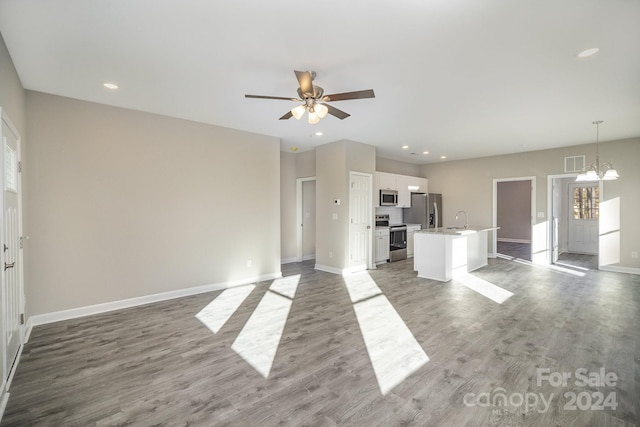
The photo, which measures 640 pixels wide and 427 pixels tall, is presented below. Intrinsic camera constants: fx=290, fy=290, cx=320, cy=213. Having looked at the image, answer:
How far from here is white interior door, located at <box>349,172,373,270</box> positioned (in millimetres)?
6191

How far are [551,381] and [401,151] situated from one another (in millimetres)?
5694

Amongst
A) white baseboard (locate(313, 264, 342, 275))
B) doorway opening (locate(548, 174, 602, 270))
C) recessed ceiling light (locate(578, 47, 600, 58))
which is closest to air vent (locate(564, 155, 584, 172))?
doorway opening (locate(548, 174, 602, 270))

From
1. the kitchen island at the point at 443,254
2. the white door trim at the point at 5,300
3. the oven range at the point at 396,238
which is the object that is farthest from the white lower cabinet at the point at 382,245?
the white door trim at the point at 5,300

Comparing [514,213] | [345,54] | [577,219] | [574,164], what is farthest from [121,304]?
[514,213]

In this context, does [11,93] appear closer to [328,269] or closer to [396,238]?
[328,269]

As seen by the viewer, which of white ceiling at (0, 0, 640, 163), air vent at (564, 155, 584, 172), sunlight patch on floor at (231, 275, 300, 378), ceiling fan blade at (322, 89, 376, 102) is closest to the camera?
white ceiling at (0, 0, 640, 163)

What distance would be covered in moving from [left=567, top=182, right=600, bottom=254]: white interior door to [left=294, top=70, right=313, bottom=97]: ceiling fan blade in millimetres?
9506

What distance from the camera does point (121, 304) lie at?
4.05 metres

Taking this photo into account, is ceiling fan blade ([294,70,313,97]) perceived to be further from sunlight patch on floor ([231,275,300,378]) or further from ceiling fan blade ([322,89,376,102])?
sunlight patch on floor ([231,275,300,378])

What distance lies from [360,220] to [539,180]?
15.3ft

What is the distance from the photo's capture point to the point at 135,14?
2182 millimetres

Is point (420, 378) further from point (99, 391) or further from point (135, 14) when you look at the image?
point (135, 14)

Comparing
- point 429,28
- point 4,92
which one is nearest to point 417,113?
point 429,28

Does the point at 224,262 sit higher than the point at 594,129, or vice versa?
the point at 594,129
